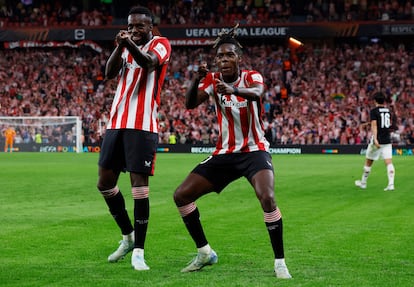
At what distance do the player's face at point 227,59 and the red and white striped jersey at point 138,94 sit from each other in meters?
0.69

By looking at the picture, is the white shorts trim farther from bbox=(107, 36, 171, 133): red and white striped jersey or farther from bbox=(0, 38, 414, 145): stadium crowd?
bbox=(0, 38, 414, 145): stadium crowd

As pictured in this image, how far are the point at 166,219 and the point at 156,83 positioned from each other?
4649 millimetres

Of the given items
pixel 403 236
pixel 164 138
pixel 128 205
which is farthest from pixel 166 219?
pixel 164 138

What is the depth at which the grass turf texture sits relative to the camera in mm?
7660

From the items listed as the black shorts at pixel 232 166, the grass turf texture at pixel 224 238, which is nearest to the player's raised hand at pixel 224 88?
the black shorts at pixel 232 166

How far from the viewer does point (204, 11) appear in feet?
180

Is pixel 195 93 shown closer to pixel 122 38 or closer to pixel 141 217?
pixel 122 38

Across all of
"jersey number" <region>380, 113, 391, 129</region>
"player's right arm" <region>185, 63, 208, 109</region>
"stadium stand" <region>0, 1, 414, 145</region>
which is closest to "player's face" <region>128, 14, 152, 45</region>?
"player's right arm" <region>185, 63, 208, 109</region>

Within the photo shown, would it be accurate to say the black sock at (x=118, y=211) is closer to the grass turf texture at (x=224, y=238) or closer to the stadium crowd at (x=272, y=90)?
the grass turf texture at (x=224, y=238)

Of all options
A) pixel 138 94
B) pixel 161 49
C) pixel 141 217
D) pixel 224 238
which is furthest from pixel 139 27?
pixel 224 238

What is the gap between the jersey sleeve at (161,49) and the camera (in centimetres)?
843

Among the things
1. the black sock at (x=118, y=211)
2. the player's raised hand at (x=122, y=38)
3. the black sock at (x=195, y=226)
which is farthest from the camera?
the black sock at (x=118, y=211)

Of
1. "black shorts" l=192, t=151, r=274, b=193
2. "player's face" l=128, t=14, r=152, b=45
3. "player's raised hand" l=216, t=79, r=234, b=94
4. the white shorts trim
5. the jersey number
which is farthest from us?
the white shorts trim

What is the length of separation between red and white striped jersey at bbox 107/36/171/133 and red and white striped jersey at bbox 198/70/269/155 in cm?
60
